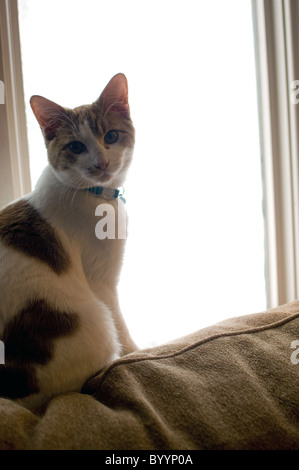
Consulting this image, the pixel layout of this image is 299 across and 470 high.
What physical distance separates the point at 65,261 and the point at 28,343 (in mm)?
227

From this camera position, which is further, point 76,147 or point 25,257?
point 76,147

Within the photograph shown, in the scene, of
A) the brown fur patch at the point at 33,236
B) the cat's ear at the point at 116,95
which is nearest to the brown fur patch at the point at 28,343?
the brown fur patch at the point at 33,236

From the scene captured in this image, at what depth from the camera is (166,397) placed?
2.13 feet

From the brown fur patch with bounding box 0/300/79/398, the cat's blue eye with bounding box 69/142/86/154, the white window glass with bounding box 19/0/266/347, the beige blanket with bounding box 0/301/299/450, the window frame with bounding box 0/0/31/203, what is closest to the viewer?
the beige blanket with bounding box 0/301/299/450

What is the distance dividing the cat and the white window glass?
40 centimetres

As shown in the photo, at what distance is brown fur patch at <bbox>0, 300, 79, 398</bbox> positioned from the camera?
29.4 inches

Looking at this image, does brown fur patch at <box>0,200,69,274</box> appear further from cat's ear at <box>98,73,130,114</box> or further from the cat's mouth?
cat's ear at <box>98,73,130,114</box>

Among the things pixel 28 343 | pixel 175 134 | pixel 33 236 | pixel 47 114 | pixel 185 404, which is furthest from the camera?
pixel 175 134

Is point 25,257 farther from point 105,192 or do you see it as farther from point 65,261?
point 105,192

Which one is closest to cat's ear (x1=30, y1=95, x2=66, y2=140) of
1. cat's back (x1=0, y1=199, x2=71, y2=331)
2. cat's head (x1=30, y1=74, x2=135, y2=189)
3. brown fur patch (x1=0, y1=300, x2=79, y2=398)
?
cat's head (x1=30, y1=74, x2=135, y2=189)

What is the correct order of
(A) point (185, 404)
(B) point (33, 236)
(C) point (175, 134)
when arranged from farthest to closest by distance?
(C) point (175, 134) → (B) point (33, 236) → (A) point (185, 404)

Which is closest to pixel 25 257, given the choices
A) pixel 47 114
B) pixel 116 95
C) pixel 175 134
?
pixel 47 114

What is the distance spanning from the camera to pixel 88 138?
3.12 feet
